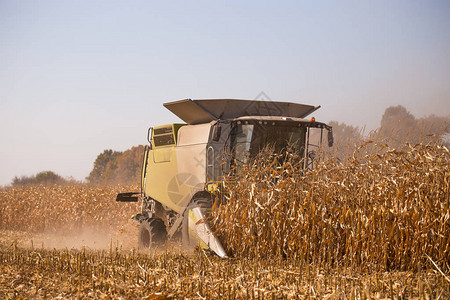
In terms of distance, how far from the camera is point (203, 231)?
5.99m

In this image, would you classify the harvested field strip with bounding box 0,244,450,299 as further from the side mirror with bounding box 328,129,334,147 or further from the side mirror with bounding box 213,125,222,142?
the side mirror with bounding box 328,129,334,147

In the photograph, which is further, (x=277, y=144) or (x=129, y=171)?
(x=129, y=171)

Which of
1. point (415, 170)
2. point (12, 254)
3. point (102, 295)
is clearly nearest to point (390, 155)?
point (415, 170)

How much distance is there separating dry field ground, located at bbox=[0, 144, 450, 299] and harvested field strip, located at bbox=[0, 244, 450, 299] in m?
0.01

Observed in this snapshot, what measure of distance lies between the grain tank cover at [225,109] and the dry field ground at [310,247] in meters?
1.59

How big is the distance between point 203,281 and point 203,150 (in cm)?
320

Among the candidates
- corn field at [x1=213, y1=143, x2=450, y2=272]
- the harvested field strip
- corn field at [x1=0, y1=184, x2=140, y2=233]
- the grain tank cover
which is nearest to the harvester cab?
the grain tank cover

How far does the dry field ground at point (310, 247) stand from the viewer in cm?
394

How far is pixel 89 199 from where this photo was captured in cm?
1481

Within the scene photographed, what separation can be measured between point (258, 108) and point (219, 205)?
2.23m

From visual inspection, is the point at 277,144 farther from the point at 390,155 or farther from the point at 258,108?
the point at 390,155

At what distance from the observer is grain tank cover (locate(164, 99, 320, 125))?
7.22 m

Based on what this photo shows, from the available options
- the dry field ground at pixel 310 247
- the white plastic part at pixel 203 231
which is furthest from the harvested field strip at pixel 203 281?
the white plastic part at pixel 203 231

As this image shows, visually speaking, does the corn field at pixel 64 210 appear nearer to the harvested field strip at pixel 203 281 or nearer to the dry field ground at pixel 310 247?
the dry field ground at pixel 310 247
